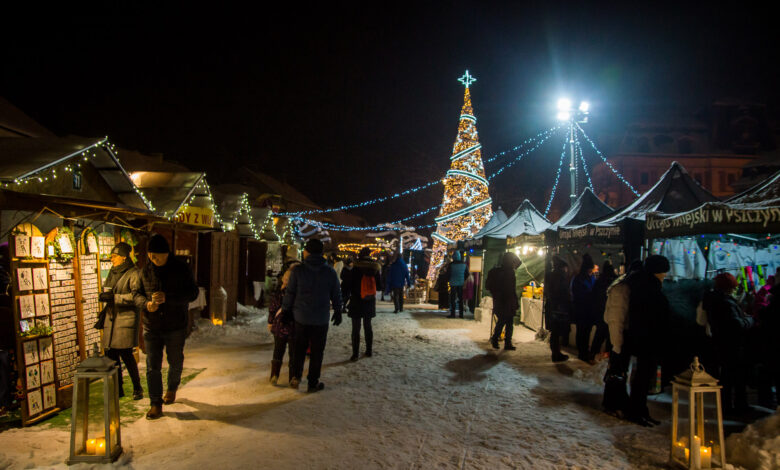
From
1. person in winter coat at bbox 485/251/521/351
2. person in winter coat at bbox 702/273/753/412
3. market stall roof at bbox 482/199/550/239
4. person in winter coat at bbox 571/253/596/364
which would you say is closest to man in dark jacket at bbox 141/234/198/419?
person in winter coat at bbox 485/251/521/351

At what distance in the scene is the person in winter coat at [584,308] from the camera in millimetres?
7812

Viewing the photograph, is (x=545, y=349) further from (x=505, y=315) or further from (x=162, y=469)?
(x=162, y=469)

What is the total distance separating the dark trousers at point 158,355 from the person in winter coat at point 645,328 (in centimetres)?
512

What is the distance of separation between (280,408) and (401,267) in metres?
9.62

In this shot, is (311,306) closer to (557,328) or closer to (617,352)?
(617,352)

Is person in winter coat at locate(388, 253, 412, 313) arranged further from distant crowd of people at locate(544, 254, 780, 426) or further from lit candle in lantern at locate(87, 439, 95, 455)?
lit candle in lantern at locate(87, 439, 95, 455)

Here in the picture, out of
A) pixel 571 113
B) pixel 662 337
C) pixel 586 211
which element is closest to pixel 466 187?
pixel 571 113

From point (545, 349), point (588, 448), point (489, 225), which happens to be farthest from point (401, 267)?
point (588, 448)

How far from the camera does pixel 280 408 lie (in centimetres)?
518

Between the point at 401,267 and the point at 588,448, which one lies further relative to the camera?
the point at 401,267

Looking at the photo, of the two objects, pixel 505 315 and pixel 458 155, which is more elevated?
pixel 458 155

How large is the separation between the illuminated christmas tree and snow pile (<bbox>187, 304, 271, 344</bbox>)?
10.4m

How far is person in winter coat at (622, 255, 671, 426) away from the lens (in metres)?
4.77

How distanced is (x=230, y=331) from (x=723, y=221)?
10023mm
